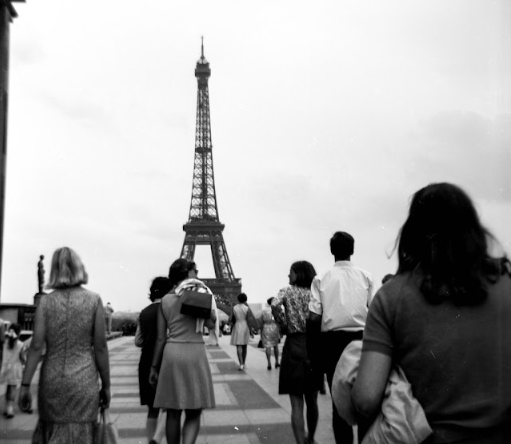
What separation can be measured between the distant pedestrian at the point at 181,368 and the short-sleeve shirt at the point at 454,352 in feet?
9.95

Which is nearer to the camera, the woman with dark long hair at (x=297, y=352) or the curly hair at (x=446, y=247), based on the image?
the curly hair at (x=446, y=247)

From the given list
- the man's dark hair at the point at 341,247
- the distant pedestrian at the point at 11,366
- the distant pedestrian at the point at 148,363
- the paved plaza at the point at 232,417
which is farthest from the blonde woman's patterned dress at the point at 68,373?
the distant pedestrian at the point at 11,366

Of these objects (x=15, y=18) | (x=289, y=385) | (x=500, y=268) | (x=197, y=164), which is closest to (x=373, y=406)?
(x=500, y=268)

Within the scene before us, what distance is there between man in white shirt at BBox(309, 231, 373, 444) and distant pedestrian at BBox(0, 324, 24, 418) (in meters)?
4.38

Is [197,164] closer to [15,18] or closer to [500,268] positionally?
[15,18]

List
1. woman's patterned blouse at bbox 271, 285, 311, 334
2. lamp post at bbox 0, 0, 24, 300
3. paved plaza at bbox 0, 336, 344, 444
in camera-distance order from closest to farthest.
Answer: woman's patterned blouse at bbox 271, 285, 311, 334
lamp post at bbox 0, 0, 24, 300
paved plaza at bbox 0, 336, 344, 444

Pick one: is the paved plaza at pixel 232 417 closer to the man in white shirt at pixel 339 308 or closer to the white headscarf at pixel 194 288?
the man in white shirt at pixel 339 308

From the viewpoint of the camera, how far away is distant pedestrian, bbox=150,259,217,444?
4.76m

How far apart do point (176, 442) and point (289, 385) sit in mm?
1065

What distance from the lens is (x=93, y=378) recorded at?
3939 mm

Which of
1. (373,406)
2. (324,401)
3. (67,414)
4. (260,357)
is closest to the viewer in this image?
(373,406)

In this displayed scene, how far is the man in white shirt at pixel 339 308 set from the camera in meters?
4.62

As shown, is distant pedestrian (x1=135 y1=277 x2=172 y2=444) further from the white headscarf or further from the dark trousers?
the dark trousers

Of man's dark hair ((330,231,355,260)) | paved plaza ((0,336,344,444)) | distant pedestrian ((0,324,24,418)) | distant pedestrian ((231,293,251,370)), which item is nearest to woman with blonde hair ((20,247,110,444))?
man's dark hair ((330,231,355,260))
